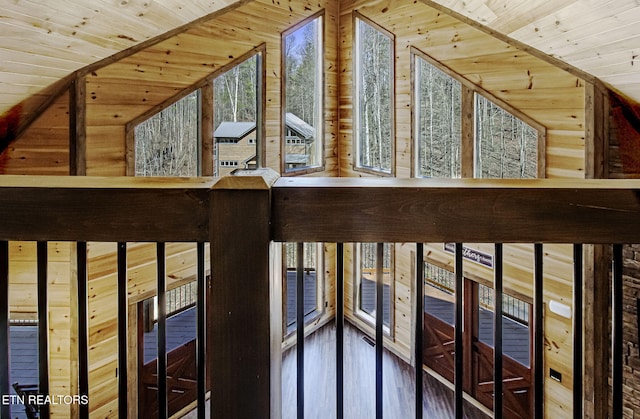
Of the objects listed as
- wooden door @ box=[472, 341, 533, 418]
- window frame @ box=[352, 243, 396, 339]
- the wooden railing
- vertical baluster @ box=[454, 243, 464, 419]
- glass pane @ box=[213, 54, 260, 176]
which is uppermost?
glass pane @ box=[213, 54, 260, 176]

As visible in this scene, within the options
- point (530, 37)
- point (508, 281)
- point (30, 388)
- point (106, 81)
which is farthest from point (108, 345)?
point (530, 37)

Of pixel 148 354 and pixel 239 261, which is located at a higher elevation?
pixel 239 261

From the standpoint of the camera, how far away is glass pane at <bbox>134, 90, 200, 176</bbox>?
444cm

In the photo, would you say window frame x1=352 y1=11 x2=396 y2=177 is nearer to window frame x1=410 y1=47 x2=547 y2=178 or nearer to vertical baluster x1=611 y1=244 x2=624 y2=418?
window frame x1=410 y1=47 x2=547 y2=178

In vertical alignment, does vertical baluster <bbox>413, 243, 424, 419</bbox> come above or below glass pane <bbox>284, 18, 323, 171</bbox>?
below

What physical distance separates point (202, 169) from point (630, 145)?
3819mm

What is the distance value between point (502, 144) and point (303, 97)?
2.94 meters

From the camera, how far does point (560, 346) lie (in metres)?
4.16

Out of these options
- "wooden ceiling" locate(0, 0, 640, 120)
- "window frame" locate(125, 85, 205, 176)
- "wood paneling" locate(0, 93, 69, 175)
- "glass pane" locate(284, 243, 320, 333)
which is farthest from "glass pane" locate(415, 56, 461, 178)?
"wood paneling" locate(0, 93, 69, 175)

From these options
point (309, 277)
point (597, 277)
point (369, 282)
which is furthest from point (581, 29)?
point (309, 277)

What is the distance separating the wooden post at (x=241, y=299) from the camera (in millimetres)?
839

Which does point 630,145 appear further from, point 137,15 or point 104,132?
point 104,132

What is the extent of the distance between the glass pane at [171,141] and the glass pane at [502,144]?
2938 mm

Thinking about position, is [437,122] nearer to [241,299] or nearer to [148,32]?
[148,32]
